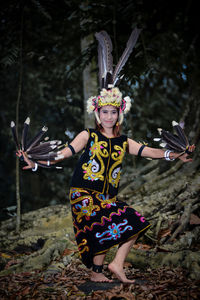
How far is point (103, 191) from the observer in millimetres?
3760

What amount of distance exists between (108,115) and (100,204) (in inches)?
→ 40.9

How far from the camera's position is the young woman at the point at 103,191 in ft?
11.7

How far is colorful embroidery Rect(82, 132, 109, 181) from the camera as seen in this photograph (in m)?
3.75

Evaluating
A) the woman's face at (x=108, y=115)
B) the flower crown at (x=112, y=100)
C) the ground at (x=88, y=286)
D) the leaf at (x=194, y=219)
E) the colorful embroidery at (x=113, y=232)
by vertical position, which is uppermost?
the flower crown at (x=112, y=100)

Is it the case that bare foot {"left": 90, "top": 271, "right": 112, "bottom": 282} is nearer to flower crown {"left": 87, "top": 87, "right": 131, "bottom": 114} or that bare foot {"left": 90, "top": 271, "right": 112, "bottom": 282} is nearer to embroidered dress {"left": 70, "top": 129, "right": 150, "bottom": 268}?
embroidered dress {"left": 70, "top": 129, "right": 150, "bottom": 268}

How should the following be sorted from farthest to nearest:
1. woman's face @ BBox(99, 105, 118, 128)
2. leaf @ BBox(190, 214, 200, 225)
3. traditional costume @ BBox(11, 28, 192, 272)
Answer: leaf @ BBox(190, 214, 200, 225)
woman's face @ BBox(99, 105, 118, 128)
traditional costume @ BBox(11, 28, 192, 272)

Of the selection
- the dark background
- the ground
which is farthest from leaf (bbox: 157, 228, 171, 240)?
the dark background

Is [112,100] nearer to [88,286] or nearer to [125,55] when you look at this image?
[125,55]

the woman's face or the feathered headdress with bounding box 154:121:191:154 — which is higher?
the woman's face

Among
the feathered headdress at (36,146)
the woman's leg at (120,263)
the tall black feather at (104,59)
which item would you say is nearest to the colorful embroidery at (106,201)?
the woman's leg at (120,263)

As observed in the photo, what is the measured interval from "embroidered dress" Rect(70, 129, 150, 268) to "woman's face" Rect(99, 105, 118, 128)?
0.15 metres

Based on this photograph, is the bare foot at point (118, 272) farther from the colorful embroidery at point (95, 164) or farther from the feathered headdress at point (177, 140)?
the feathered headdress at point (177, 140)

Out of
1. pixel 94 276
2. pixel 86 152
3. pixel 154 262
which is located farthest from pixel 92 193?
pixel 154 262

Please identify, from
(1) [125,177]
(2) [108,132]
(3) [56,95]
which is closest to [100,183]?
(2) [108,132]
